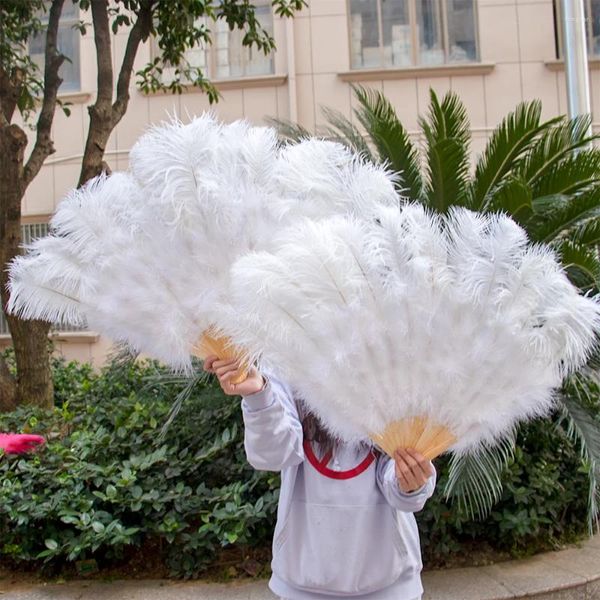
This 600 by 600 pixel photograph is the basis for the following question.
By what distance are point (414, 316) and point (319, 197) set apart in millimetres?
450

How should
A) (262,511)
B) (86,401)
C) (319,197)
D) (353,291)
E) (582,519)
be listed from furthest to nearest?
(86,401)
(582,519)
(262,511)
(319,197)
(353,291)

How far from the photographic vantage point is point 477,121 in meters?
10.8

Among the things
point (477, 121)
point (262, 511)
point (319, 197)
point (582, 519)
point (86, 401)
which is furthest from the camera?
point (477, 121)

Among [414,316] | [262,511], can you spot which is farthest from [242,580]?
[414,316]

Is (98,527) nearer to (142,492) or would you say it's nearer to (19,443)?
(142,492)

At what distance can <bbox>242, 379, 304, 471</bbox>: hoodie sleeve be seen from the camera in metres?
2.04

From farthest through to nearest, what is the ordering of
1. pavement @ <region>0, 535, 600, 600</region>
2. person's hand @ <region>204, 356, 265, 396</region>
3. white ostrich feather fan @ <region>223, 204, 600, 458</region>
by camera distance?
1. pavement @ <region>0, 535, 600, 600</region>
2. person's hand @ <region>204, 356, 265, 396</region>
3. white ostrich feather fan @ <region>223, 204, 600, 458</region>

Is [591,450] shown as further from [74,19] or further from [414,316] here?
[74,19]

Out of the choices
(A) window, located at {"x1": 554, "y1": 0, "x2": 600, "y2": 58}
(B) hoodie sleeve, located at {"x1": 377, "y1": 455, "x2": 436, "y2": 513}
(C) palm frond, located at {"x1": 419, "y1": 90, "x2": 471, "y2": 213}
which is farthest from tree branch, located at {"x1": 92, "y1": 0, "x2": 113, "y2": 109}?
(A) window, located at {"x1": 554, "y1": 0, "x2": 600, "y2": 58}

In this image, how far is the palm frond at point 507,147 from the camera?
17.0 feet

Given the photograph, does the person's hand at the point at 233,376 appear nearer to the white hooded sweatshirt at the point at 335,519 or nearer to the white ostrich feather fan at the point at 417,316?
the white hooded sweatshirt at the point at 335,519

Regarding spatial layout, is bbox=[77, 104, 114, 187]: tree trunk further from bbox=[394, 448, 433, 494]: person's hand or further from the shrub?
bbox=[394, 448, 433, 494]: person's hand

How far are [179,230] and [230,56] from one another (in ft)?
32.5

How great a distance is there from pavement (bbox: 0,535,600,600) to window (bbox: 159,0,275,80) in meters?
8.43
